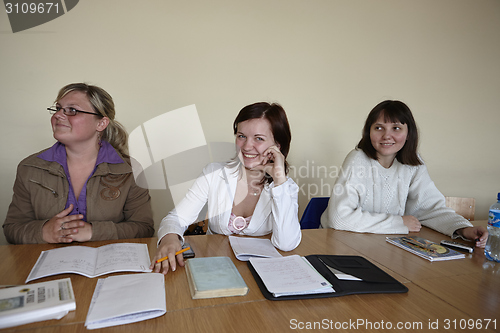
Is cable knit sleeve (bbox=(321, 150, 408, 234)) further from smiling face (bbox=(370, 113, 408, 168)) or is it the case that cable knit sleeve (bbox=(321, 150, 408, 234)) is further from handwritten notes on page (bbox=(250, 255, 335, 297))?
handwritten notes on page (bbox=(250, 255, 335, 297))

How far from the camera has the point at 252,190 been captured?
186cm

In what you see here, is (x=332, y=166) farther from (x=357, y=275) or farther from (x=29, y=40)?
(x=29, y=40)

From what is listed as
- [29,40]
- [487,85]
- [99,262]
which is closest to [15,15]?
[29,40]

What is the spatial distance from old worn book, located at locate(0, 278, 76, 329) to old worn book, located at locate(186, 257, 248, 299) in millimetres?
354

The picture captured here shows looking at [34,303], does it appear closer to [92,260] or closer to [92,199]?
[92,260]

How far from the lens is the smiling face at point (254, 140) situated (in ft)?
5.55

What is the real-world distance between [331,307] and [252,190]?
3.24 ft

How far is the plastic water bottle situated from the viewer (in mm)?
1301

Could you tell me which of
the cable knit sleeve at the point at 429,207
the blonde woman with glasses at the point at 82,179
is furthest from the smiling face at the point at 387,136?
the blonde woman with glasses at the point at 82,179

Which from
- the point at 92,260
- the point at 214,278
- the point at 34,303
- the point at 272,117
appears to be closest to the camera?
the point at 34,303

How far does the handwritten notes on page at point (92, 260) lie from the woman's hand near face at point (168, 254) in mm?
35

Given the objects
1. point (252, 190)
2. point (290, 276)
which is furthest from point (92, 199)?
point (290, 276)

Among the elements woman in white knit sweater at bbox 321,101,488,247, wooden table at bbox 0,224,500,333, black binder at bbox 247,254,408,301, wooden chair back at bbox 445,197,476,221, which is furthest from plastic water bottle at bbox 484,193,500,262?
wooden chair back at bbox 445,197,476,221

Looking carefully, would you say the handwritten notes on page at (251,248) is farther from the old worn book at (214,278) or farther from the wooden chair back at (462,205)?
the wooden chair back at (462,205)
